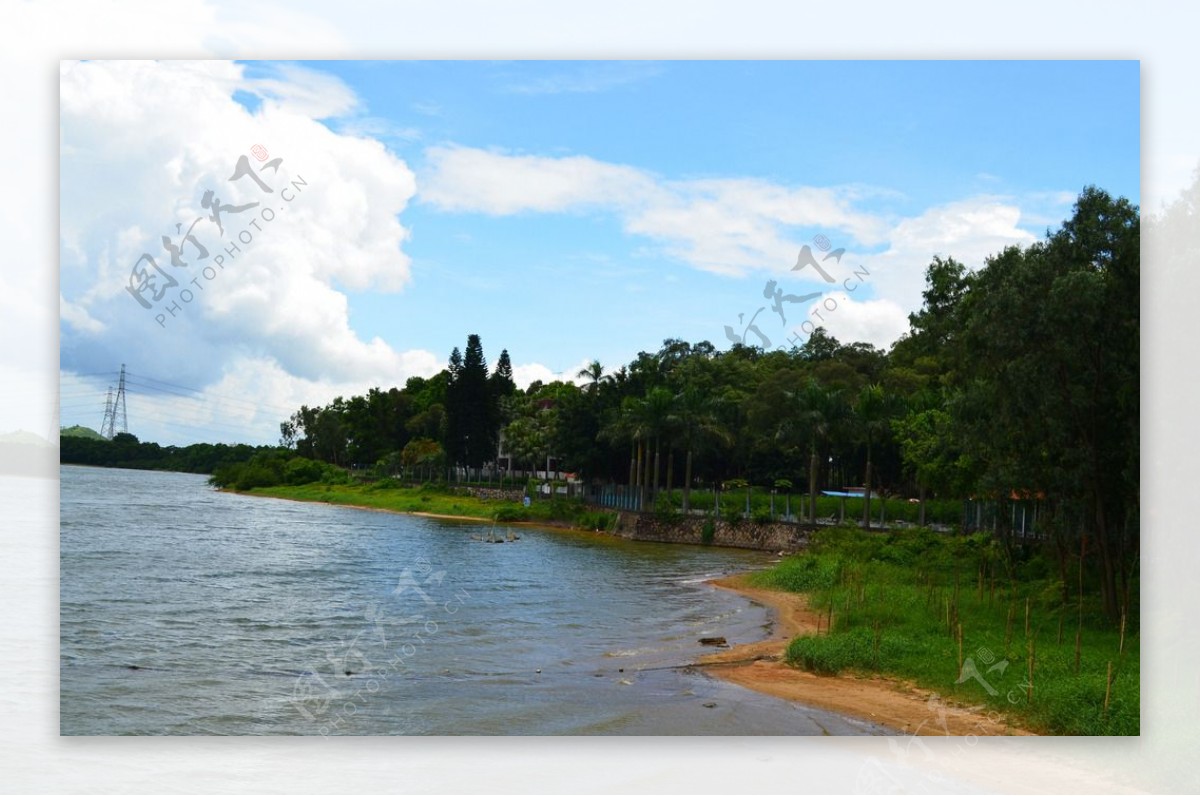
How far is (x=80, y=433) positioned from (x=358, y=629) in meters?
8.57

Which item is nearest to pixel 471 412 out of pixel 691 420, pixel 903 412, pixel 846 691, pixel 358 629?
pixel 358 629

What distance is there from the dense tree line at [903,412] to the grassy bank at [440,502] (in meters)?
0.93

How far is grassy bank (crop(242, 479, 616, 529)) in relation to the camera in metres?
25.0

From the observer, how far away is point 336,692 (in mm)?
12781

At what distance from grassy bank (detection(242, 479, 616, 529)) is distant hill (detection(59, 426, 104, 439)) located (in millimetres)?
8511

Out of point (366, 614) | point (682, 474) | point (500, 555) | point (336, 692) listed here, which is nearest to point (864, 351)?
point (682, 474)

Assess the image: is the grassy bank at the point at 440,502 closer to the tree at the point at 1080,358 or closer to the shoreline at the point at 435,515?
the shoreline at the point at 435,515

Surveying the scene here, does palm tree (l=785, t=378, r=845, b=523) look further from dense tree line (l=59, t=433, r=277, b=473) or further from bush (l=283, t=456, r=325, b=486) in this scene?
dense tree line (l=59, t=433, r=277, b=473)

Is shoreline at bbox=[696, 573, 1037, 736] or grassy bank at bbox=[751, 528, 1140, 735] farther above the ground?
grassy bank at bbox=[751, 528, 1140, 735]

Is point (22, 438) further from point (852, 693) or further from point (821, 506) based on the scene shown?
point (821, 506)

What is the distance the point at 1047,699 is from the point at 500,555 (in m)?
22.7

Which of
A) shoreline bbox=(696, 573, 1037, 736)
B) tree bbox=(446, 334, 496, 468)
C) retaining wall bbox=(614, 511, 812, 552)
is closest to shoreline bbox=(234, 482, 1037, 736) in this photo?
shoreline bbox=(696, 573, 1037, 736)

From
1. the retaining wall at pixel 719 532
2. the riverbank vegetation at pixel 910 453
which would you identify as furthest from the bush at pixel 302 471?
the retaining wall at pixel 719 532

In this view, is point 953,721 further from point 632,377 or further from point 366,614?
point 632,377
